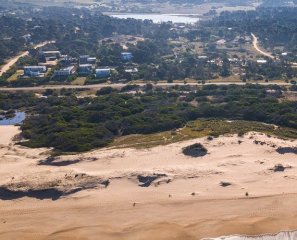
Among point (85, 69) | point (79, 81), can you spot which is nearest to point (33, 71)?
point (85, 69)

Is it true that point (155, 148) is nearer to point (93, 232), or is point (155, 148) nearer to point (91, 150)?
point (91, 150)

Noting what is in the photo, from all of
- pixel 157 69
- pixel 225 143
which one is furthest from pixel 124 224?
pixel 157 69

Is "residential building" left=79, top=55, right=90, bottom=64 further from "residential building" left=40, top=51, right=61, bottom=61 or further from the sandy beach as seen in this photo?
the sandy beach

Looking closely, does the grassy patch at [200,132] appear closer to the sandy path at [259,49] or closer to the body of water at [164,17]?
the sandy path at [259,49]

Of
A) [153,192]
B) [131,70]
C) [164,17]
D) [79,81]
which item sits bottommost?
[164,17]

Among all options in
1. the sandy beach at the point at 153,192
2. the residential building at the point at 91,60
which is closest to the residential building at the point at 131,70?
the residential building at the point at 91,60

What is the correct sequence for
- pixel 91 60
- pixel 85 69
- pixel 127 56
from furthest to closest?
pixel 127 56 → pixel 91 60 → pixel 85 69

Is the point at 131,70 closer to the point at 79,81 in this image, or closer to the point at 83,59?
the point at 79,81
